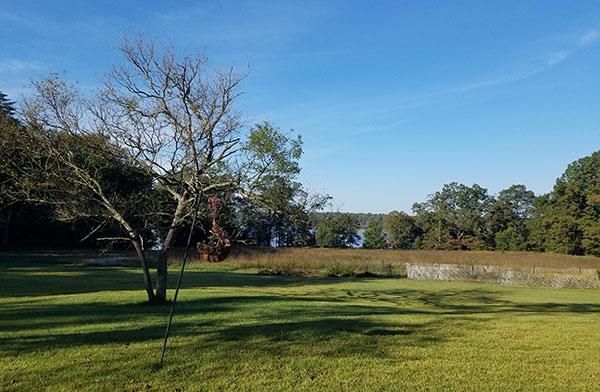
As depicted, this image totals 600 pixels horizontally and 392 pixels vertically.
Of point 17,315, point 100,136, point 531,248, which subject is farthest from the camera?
point 531,248

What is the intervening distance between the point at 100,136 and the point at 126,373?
7928 mm

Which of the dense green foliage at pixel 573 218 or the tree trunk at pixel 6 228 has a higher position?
the dense green foliage at pixel 573 218

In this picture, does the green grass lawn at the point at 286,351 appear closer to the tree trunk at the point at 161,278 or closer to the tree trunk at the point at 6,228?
the tree trunk at the point at 161,278

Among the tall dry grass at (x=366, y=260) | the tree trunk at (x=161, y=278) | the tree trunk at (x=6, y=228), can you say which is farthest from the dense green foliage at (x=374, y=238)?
the tree trunk at (x=161, y=278)

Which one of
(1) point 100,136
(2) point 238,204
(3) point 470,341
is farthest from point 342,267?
(3) point 470,341

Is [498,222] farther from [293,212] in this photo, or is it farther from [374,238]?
[293,212]

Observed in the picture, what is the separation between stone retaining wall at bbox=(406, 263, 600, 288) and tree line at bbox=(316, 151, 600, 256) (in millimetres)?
17717

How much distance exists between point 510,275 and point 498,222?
1436 inches

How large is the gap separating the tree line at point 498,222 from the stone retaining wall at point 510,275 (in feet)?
58.1

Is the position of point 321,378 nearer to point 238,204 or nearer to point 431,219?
point 238,204

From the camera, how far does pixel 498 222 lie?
67.4 m

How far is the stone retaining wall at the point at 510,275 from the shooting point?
3136 cm

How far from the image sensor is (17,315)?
9.66 m

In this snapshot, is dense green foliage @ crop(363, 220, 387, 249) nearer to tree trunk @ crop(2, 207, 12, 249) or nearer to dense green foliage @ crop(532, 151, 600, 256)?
dense green foliage @ crop(532, 151, 600, 256)
